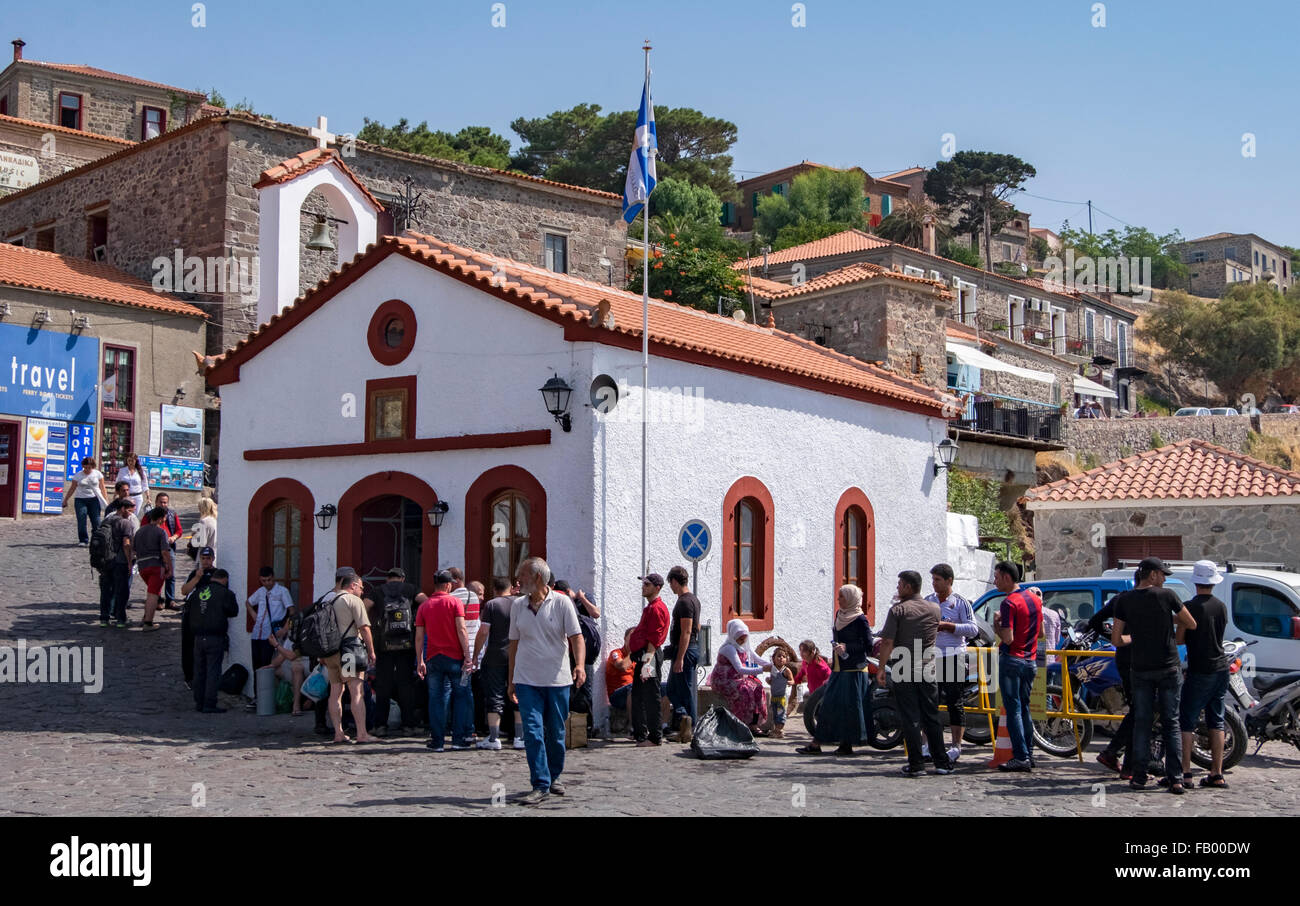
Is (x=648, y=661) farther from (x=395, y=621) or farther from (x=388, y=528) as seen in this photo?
(x=388, y=528)

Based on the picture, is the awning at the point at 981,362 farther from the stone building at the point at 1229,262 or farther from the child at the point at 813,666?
the stone building at the point at 1229,262

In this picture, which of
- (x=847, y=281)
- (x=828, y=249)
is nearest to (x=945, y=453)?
(x=847, y=281)

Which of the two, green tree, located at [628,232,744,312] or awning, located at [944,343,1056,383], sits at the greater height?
green tree, located at [628,232,744,312]

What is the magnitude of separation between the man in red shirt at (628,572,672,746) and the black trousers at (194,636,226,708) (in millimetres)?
4978

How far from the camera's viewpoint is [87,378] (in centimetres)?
2850

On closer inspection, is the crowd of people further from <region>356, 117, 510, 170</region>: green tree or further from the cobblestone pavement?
<region>356, 117, 510, 170</region>: green tree

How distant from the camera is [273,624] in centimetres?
1543

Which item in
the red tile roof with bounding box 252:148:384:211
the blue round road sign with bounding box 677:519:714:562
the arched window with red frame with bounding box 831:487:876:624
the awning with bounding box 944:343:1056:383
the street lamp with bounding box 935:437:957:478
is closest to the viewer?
the blue round road sign with bounding box 677:519:714:562

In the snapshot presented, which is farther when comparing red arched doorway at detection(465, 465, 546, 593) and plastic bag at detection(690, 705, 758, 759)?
red arched doorway at detection(465, 465, 546, 593)

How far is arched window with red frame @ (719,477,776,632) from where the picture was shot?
1577 cm

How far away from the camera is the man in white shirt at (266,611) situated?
15.5 metres

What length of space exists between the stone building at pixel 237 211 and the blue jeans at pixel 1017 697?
20.8 m

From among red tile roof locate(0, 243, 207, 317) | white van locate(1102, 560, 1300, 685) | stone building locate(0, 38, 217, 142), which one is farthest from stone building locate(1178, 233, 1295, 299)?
white van locate(1102, 560, 1300, 685)
